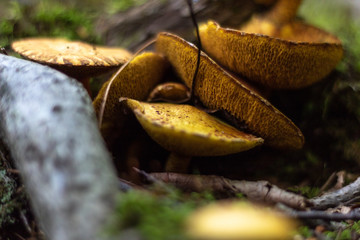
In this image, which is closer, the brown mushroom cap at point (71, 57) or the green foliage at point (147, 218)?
the green foliage at point (147, 218)

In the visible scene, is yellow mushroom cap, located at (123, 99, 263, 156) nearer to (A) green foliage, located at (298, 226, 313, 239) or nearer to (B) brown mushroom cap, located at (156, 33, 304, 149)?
(B) brown mushroom cap, located at (156, 33, 304, 149)

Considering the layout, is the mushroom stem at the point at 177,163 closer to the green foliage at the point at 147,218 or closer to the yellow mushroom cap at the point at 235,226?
the green foliage at the point at 147,218

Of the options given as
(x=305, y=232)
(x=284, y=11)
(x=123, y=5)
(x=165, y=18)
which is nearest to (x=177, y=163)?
(x=305, y=232)

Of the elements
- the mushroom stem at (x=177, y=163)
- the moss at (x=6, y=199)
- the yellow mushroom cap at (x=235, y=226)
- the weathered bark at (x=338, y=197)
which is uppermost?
the yellow mushroom cap at (x=235, y=226)

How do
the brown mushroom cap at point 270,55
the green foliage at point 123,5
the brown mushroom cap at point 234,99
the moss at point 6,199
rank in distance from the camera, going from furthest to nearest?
the green foliage at point 123,5
the brown mushroom cap at point 270,55
the brown mushroom cap at point 234,99
the moss at point 6,199

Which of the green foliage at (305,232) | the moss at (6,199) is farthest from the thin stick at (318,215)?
the moss at (6,199)

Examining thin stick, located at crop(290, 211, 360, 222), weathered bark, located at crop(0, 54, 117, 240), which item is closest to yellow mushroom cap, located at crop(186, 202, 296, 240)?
weathered bark, located at crop(0, 54, 117, 240)

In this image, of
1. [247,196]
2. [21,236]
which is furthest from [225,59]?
[21,236]

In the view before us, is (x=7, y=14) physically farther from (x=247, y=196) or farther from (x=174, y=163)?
(x=247, y=196)
